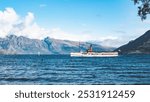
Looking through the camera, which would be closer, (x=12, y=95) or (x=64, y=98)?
(x=64, y=98)

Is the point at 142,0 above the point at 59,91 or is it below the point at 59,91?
above

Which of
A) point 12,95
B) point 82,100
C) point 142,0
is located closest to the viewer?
point 82,100

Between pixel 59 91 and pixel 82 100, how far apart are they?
7.21ft

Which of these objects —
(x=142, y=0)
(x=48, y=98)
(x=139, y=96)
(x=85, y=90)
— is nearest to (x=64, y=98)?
(x=48, y=98)

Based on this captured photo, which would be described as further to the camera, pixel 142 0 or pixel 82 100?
pixel 142 0

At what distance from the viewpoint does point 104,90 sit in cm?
2383

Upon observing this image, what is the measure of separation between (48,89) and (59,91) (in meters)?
1.15

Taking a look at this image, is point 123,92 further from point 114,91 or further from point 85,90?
point 85,90

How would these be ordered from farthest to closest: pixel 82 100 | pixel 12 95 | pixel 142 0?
pixel 142 0, pixel 12 95, pixel 82 100

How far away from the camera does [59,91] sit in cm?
2355

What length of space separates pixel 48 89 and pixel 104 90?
3.00 meters

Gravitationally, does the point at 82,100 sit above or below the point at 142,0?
below

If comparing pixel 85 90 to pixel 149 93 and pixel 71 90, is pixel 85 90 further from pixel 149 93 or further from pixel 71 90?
pixel 149 93


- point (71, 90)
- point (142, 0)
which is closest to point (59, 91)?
point (71, 90)
